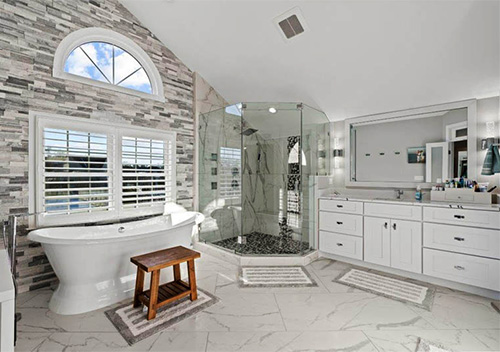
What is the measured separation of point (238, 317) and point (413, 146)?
3.02m

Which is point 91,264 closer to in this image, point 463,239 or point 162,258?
point 162,258

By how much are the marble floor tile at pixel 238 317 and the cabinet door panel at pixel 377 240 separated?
1.48m

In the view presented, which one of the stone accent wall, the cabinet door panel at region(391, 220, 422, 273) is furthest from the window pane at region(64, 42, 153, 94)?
the cabinet door panel at region(391, 220, 422, 273)

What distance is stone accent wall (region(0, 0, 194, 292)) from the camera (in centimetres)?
265

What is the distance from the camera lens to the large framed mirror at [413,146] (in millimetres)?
3160

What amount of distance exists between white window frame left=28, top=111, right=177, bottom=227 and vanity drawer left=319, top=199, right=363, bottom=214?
87.7 inches

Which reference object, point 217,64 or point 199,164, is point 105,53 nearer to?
point 217,64

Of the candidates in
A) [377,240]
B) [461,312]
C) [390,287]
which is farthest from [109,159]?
[461,312]

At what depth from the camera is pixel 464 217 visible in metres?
2.74

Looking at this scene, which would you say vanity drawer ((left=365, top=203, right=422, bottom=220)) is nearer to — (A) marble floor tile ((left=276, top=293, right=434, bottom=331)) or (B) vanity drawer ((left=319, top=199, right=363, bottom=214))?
(B) vanity drawer ((left=319, top=199, right=363, bottom=214))

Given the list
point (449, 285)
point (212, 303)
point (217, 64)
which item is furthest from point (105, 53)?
point (449, 285)

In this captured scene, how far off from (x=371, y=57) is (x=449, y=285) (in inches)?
106

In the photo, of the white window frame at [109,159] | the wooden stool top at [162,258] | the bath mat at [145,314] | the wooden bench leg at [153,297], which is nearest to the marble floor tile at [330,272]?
the bath mat at [145,314]

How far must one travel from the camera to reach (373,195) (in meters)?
3.86
